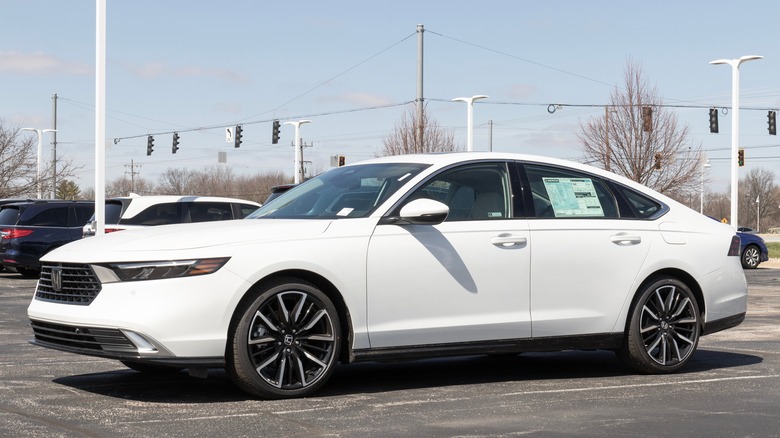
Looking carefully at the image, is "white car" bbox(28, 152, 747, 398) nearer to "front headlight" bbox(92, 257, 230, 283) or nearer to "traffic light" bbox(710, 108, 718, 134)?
"front headlight" bbox(92, 257, 230, 283)

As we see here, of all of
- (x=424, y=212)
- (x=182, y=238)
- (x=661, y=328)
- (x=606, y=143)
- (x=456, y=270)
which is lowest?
(x=661, y=328)

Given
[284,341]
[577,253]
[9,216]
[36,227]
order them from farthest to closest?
[9,216] < [36,227] < [577,253] < [284,341]

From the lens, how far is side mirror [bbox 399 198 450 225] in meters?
6.87

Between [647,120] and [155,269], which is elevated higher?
[647,120]

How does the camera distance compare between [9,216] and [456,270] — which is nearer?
[456,270]

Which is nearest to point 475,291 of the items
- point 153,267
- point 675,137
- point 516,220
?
point 516,220

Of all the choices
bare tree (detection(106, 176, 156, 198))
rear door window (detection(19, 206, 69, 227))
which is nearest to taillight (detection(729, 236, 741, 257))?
rear door window (detection(19, 206, 69, 227))

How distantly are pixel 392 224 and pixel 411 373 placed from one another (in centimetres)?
155

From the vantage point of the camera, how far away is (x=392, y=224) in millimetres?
6977

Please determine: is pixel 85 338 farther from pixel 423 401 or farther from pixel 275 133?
pixel 275 133

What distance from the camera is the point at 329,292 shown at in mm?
6785

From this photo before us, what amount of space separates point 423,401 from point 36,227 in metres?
18.3

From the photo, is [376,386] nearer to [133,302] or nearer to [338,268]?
[338,268]

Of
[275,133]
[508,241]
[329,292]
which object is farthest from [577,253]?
[275,133]
